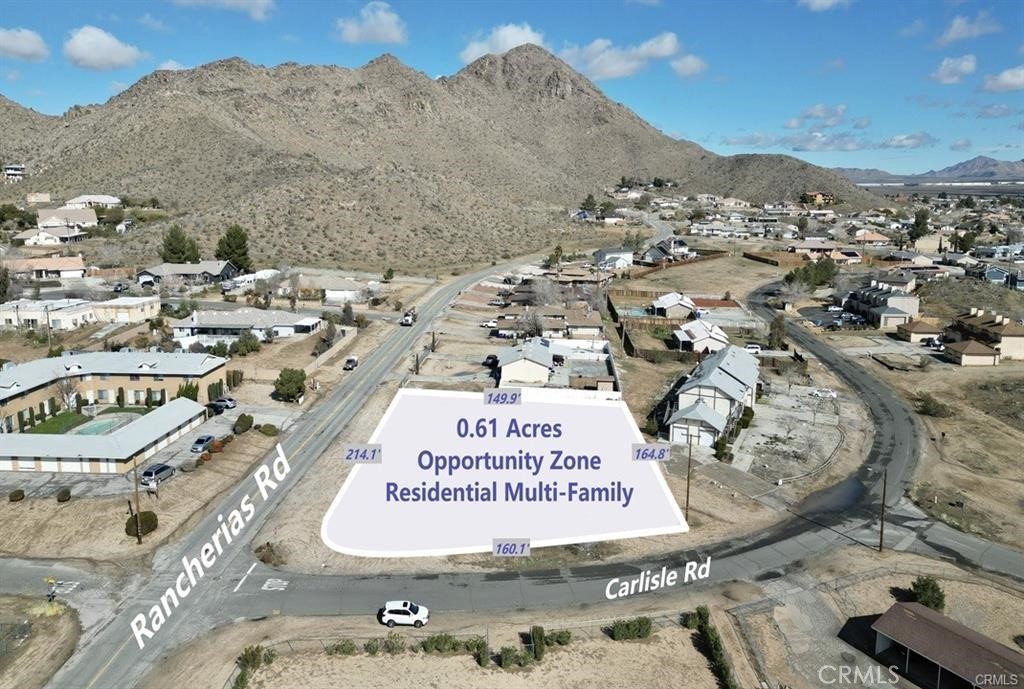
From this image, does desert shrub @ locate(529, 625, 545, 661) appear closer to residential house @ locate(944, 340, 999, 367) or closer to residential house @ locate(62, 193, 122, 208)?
residential house @ locate(944, 340, 999, 367)

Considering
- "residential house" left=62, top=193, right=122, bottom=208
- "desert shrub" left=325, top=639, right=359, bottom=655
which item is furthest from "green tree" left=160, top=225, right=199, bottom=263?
"desert shrub" left=325, top=639, right=359, bottom=655

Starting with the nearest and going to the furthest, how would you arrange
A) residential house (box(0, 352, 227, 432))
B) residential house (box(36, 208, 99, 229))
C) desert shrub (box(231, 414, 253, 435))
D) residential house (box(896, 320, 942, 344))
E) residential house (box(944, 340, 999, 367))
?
desert shrub (box(231, 414, 253, 435)) → residential house (box(0, 352, 227, 432)) → residential house (box(944, 340, 999, 367)) → residential house (box(896, 320, 942, 344)) → residential house (box(36, 208, 99, 229))

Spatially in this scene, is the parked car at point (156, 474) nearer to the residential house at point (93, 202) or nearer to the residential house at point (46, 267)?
the residential house at point (46, 267)

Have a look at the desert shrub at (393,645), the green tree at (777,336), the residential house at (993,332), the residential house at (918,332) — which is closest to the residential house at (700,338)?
the green tree at (777,336)

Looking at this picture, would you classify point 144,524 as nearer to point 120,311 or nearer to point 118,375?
point 118,375

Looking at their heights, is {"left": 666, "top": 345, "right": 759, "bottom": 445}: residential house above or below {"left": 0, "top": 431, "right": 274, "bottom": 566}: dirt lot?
above

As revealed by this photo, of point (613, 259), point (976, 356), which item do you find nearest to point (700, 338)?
point (976, 356)

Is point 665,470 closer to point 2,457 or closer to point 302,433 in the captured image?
point 302,433
